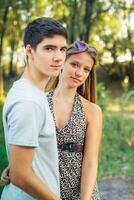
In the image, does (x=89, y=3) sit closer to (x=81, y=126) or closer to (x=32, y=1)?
(x=32, y=1)

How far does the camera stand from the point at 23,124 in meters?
1.46

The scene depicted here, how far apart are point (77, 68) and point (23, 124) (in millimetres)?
696

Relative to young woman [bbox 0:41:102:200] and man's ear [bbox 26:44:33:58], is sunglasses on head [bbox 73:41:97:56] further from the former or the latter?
man's ear [bbox 26:44:33:58]

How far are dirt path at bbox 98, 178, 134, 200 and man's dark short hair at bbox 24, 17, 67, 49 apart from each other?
411 cm

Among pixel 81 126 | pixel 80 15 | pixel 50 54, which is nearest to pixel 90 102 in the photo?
pixel 81 126

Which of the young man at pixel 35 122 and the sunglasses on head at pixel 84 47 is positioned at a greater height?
the sunglasses on head at pixel 84 47

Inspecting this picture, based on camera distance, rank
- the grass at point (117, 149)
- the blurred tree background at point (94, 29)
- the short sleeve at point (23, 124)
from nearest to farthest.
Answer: the short sleeve at point (23, 124)
the grass at point (117, 149)
the blurred tree background at point (94, 29)

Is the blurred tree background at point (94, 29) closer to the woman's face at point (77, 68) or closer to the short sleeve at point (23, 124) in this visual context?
the woman's face at point (77, 68)

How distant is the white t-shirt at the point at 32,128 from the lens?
1467mm

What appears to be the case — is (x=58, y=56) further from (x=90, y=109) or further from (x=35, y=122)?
(x=90, y=109)

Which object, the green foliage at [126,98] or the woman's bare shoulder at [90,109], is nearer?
the woman's bare shoulder at [90,109]

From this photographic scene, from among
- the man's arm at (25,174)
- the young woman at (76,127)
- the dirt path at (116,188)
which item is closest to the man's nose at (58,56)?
the man's arm at (25,174)

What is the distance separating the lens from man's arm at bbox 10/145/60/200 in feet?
4.87

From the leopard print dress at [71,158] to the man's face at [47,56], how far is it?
0.45 m
